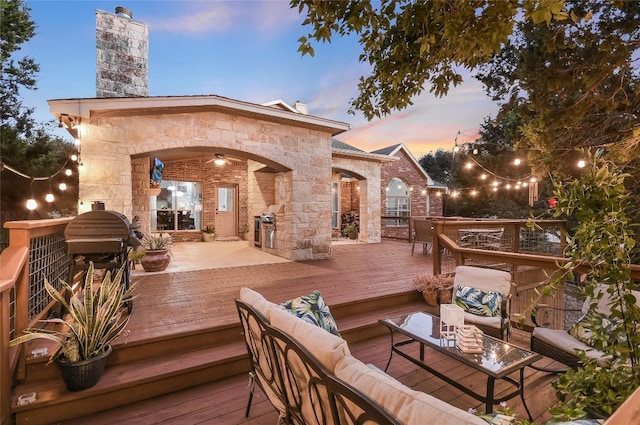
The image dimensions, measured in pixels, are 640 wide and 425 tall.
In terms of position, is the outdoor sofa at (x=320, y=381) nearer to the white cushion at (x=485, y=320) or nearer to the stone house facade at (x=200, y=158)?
the white cushion at (x=485, y=320)

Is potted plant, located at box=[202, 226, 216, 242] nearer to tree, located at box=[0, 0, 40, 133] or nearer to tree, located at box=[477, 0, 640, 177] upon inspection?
tree, located at box=[0, 0, 40, 133]

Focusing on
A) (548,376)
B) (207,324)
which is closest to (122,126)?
(207,324)

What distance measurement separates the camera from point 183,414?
222 centimetres

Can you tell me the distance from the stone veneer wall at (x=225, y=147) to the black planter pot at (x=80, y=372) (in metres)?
3.22

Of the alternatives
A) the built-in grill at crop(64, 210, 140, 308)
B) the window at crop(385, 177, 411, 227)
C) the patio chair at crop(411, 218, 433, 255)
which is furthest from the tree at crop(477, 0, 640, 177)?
the window at crop(385, 177, 411, 227)

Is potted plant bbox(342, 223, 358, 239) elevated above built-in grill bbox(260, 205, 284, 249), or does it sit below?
below

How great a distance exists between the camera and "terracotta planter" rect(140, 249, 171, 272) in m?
5.24

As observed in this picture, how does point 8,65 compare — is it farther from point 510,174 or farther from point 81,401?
point 510,174

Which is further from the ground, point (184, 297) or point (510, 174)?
point (510, 174)

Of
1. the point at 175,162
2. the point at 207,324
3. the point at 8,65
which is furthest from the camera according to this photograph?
the point at 175,162

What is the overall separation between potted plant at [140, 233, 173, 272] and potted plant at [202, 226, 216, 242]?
4891mm

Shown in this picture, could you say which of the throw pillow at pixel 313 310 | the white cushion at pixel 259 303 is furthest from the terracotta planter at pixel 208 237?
the white cushion at pixel 259 303

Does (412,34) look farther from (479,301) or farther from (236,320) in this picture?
(236,320)

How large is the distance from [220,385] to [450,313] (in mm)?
2033
